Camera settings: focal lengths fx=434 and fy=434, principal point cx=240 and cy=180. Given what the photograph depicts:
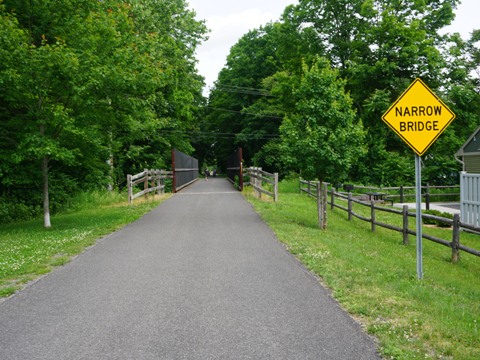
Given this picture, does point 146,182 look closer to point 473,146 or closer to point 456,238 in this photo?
point 456,238

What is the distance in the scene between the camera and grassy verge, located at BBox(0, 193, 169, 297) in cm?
711

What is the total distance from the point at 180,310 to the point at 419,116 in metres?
4.83

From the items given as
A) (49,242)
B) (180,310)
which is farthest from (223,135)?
(180,310)

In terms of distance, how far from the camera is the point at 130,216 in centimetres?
1430

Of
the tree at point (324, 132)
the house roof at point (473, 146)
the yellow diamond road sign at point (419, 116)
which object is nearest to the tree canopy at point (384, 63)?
the house roof at point (473, 146)

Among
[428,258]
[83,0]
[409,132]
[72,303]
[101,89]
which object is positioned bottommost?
[428,258]

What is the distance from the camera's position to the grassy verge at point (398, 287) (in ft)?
13.9

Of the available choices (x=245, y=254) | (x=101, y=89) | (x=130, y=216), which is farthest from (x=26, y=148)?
(x=245, y=254)

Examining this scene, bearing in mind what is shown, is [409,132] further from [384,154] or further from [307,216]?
[384,154]

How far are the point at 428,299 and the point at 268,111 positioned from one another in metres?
40.4

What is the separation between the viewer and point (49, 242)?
9891 mm

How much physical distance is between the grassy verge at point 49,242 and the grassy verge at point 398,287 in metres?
4.50

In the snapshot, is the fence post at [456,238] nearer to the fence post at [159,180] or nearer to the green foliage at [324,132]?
the green foliage at [324,132]

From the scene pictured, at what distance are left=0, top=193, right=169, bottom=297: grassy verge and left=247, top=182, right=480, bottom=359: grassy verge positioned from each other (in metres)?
4.50
